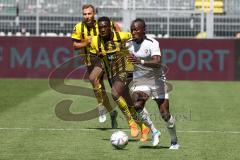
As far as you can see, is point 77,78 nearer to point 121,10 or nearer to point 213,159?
point 121,10

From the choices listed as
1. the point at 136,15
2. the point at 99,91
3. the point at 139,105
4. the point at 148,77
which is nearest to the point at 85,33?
the point at 99,91

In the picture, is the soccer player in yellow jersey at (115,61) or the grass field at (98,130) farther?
the soccer player in yellow jersey at (115,61)

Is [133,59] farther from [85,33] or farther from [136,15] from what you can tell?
[136,15]

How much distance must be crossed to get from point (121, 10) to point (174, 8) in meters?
2.25

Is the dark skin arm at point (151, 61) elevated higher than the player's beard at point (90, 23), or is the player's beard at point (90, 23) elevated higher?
the player's beard at point (90, 23)

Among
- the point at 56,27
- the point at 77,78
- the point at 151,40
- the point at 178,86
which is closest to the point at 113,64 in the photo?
the point at 151,40

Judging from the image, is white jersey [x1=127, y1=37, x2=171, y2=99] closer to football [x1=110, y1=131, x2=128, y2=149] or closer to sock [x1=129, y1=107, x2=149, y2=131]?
sock [x1=129, y1=107, x2=149, y2=131]

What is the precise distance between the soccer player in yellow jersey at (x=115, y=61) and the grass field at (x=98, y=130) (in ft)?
2.29

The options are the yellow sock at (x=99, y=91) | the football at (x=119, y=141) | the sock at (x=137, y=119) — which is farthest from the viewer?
the yellow sock at (x=99, y=91)

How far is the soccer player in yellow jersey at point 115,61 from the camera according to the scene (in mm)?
12766

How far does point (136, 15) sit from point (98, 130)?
59.5 feet

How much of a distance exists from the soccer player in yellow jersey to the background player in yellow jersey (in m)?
0.82

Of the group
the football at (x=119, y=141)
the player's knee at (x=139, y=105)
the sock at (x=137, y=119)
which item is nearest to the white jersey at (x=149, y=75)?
the player's knee at (x=139, y=105)

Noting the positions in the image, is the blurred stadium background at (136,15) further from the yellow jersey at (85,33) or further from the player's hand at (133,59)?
the player's hand at (133,59)
